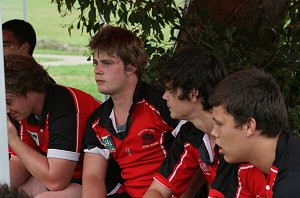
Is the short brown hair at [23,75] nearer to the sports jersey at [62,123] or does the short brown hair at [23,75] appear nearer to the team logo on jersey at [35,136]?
the sports jersey at [62,123]

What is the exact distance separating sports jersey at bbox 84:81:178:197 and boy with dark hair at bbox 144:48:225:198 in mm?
177

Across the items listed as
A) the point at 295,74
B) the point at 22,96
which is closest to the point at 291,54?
the point at 295,74

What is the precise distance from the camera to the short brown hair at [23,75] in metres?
3.45

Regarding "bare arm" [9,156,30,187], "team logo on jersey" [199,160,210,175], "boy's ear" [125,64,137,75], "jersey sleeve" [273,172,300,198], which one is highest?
"boy's ear" [125,64,137,75]

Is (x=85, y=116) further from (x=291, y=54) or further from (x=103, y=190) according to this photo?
(x=291, y=54)

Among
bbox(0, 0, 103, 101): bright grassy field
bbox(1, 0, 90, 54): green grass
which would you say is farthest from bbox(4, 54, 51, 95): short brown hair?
bbox(1, 0, 90, 54): green grass

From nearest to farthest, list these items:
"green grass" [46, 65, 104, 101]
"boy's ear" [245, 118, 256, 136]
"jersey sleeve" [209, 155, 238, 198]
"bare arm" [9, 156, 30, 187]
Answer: "boy's ear" [245, 118, 256, 136]
"jersey sleeve" [209, 155, 238, 198]
"bare arm" [9, 156, 30, 187]
"green grass" [46, 65, 104, 101]

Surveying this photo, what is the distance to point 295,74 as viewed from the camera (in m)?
4.35

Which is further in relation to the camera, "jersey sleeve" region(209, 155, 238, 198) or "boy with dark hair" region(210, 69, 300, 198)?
"jersey sleeve" region(209, 155, 238, 198)

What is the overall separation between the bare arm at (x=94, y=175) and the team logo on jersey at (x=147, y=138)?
0.90 feet

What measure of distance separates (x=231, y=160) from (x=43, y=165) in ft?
3.89

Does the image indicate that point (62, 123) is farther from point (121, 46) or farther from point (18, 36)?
point (18, 36)

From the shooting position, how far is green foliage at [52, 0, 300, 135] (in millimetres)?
4309

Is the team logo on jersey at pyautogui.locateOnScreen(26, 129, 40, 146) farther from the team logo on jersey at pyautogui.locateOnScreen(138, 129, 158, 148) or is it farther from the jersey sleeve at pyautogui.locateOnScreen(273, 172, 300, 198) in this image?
the jersey sleeve at pyautogui.locateOnScreen(273, 172, 300, 198)
